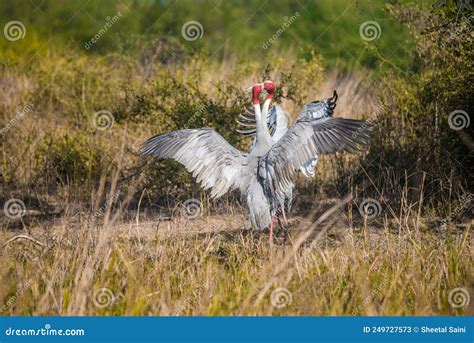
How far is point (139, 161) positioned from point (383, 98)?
318cm

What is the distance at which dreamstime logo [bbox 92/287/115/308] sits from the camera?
553 cm

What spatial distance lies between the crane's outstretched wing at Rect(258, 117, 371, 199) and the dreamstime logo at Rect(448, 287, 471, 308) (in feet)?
5.40

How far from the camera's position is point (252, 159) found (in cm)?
759

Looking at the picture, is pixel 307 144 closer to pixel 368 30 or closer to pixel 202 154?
pixel 202 154

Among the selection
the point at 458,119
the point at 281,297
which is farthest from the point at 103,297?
the point at 458,119

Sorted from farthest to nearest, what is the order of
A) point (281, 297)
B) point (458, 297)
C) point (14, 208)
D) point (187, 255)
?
point (14, 208)
point (187, 255)
point (458, 297)
point (281, 297)

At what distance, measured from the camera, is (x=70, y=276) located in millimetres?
5965

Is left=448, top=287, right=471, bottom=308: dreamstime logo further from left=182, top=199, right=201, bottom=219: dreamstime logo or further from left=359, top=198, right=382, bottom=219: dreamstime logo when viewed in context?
left=182, top=199, right=201, bottom=219: dreamstime logo

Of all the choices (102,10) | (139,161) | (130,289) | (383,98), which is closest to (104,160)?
(139,161)

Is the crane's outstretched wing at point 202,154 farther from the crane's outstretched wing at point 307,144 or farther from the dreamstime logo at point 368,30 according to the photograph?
the dreamstime logo at point 368,30

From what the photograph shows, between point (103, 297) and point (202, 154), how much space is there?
214 centimetres

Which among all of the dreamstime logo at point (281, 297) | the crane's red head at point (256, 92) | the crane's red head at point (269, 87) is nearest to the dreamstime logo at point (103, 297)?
the dreamstime logo at point (281, 297)

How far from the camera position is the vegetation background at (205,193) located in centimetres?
574
